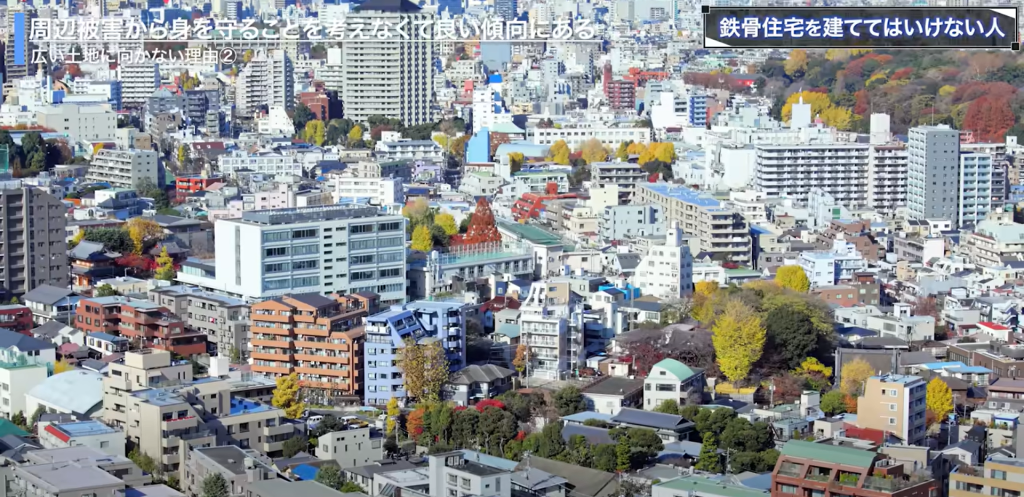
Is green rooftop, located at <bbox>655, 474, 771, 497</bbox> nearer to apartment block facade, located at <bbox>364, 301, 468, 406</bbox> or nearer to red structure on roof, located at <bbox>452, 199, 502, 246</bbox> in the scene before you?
apartment block facade, located at <bbox>364, 301, 468, 406</bbox>

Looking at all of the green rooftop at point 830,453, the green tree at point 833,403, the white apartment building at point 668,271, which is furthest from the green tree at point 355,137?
the green rooftop at point 830,453

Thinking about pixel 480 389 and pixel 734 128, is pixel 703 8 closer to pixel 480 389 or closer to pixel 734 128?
pixel 480 389

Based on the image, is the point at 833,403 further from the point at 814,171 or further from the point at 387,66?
the point at 387,66

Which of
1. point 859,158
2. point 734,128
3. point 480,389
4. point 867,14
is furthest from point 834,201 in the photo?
point 867,14

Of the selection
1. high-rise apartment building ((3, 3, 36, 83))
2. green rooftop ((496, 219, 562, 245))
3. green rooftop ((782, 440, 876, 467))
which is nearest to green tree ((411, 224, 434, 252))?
green rooftop ((496, 219, 562, 245))

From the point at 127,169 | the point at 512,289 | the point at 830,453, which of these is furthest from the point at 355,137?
the point at 830,453
